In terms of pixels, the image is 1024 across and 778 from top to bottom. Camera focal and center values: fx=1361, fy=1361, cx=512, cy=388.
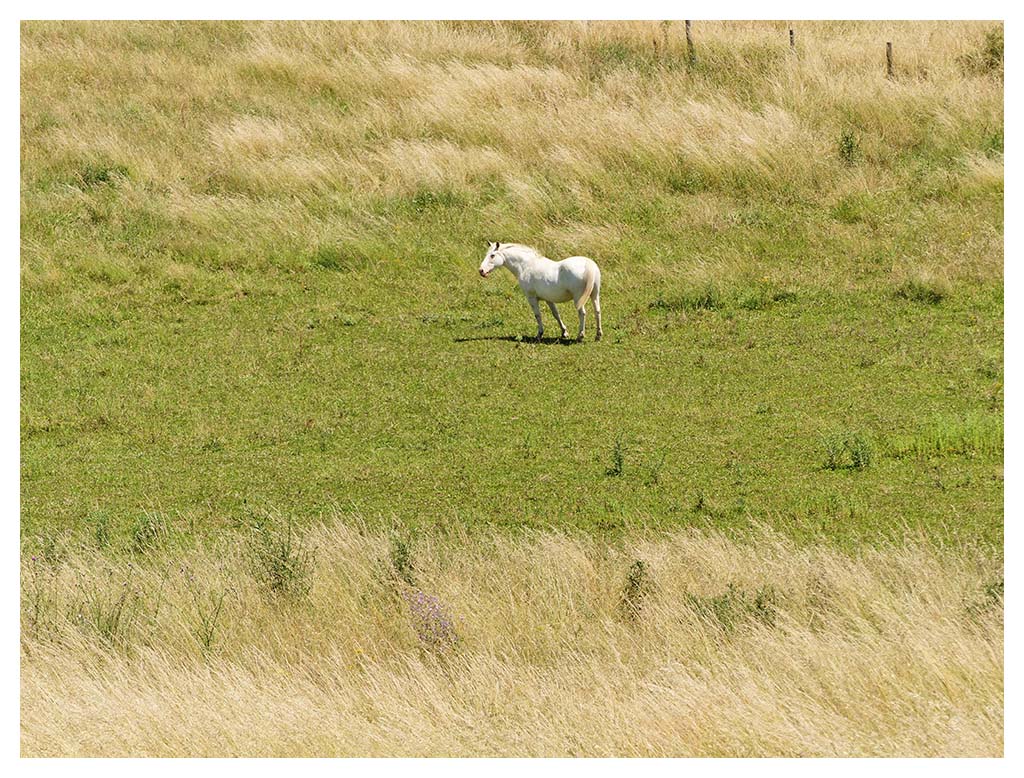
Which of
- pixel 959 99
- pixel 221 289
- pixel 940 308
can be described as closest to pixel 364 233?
pixel 221 289

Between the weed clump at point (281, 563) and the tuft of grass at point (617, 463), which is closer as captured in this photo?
the weed clump at point (281, 563)

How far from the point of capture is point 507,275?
2058 centimetres

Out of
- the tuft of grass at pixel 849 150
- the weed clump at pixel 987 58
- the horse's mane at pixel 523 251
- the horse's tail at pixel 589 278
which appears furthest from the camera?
the weed clump at pixel 987 58

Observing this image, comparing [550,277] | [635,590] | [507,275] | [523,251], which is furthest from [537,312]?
[635,590]

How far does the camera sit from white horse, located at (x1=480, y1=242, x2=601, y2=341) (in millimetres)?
17188

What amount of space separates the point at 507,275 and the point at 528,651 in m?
11.9

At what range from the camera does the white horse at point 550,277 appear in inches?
677

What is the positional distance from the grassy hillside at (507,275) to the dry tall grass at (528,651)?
1.60 m

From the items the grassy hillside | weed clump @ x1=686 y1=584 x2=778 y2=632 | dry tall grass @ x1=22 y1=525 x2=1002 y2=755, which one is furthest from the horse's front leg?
weed clump @ x1=686 y1=584 x2=778 y2=632

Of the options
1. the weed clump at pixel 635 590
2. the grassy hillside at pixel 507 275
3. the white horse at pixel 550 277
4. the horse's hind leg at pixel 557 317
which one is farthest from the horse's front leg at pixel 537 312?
the weed clump at pixel 635 590

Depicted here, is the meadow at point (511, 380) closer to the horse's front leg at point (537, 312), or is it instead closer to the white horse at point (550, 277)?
the horse's front leg at point (537, 312)

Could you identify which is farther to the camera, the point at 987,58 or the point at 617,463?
the point at 987,58

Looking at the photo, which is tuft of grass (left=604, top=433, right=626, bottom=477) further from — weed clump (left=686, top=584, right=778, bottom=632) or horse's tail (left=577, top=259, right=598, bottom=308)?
horse's tail (left=577, top=259, right=598, bottom=308)

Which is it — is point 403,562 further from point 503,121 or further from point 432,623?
point 503,121
